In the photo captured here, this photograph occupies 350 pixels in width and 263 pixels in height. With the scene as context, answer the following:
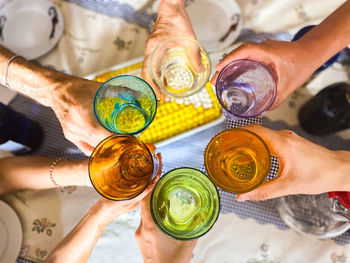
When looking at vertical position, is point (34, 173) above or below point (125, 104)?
below

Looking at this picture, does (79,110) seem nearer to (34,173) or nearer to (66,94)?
(66,94)

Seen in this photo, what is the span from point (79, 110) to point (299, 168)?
18.2 inches

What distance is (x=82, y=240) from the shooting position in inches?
25.3

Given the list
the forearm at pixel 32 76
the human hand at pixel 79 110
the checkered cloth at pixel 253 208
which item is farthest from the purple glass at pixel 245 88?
the forearm at pixel 32 76

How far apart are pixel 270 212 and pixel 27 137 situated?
2.18ft

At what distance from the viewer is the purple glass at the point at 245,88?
21.4 inches

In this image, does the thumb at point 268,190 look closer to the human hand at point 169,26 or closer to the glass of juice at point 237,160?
the glass of juice at point 237,160

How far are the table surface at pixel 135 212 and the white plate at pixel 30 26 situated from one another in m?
0.02

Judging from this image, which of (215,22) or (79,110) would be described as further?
(215,22)

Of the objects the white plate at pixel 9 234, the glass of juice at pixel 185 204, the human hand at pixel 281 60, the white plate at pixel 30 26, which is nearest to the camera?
the glass of juice at pixel 185 204

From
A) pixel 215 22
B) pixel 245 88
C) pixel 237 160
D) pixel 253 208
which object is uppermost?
pixel 215 22

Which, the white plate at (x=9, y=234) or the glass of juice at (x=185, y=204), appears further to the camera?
the white plate at (x=9, y=234)

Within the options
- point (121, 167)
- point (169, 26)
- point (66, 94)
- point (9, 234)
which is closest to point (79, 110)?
point (66, 94)

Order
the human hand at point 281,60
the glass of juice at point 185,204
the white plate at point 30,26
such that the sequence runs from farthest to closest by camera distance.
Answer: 1. the white plate at point 30,26
2. the human hand at point 281,60
3. the glass of juice at point 185,204
